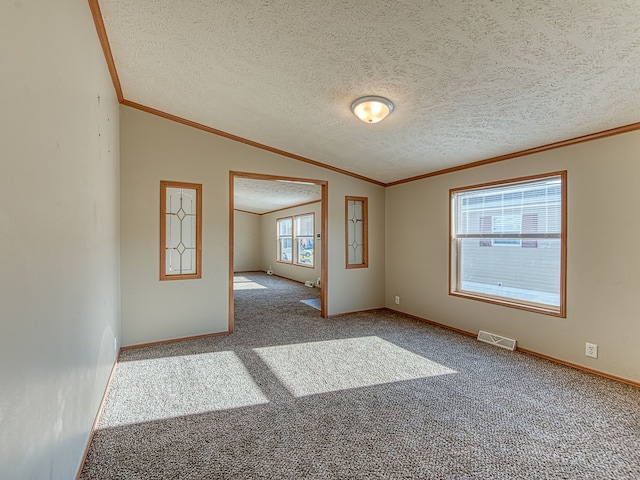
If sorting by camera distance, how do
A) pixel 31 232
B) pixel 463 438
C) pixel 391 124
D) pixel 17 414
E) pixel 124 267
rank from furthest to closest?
1. pixel 124 267
2. pixel 391 124
3. pixel 463 438
4. pixel 31 232
5. pixel 17 414

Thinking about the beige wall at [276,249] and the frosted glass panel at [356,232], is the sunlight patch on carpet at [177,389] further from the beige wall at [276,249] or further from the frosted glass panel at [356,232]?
the beige wall at [276,249]

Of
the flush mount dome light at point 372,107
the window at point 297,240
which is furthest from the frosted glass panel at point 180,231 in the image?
the window at point 297,240

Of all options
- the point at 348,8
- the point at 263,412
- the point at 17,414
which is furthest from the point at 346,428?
the point at 348,8

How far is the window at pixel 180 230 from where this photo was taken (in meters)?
3.84

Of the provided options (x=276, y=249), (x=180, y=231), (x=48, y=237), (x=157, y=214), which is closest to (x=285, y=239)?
(x=276, y=249)

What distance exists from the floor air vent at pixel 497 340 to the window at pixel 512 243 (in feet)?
1.31

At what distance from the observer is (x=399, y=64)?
2.30m

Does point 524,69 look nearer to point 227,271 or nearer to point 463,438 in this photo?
point 463,438

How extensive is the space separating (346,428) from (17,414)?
175cm

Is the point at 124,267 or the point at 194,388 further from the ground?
the point at 124,267

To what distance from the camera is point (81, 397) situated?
178cm

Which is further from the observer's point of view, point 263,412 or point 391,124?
point 391,124

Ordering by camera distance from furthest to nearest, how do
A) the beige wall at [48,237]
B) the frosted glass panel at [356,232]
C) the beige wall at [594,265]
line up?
the frosted glass panel at [356,232] < the beige wall at [594,265] < the beige wall at [48,237]

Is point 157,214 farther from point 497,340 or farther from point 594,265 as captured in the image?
point 594,265
